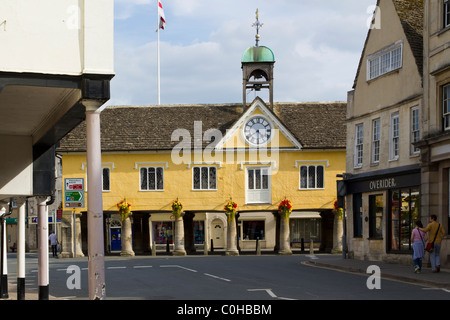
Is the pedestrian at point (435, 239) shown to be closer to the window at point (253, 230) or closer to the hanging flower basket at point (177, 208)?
the hanging flower basket at point (177, 208)

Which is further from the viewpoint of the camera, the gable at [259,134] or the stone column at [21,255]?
the gable at [259,134]

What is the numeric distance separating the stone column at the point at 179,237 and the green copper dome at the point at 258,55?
11994 mm

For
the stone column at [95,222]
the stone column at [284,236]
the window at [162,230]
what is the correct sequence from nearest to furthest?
the stone column at [95,222] < the stone column at [284,236] < the window at [162,230]

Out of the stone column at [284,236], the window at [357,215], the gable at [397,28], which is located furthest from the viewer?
the stone column at [284,236]

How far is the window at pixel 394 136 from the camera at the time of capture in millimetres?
30814

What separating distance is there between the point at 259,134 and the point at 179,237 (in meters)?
8.78

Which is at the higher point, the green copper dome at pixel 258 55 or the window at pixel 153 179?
the green copper dome at pixel 258 55

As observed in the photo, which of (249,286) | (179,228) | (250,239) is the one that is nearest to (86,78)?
(249,286)

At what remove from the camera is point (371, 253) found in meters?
32.8

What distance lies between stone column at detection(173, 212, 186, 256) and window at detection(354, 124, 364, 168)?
1759 cm

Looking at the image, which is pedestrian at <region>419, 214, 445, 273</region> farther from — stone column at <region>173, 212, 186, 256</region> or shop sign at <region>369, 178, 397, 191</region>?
stone column at <region>173, 212, 186, 256</region>

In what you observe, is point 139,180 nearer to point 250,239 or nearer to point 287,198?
point 287,198

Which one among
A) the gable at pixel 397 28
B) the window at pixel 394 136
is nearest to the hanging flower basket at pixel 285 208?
the gable at pixel 397 28

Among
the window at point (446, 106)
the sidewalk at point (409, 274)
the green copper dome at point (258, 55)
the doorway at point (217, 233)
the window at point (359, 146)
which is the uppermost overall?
the green copper dome at point (258, 55)
